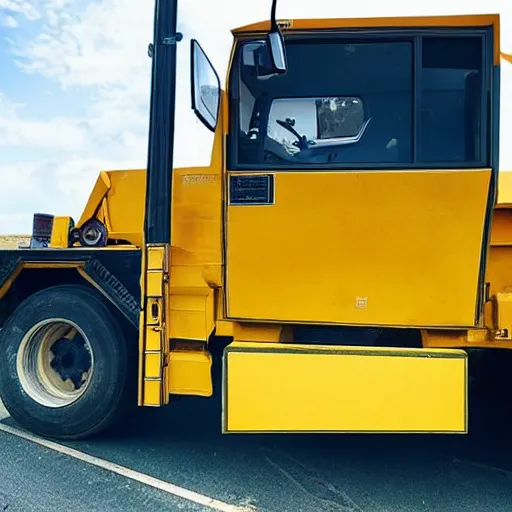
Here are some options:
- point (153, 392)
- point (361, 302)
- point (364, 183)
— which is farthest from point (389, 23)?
point (153, 392)

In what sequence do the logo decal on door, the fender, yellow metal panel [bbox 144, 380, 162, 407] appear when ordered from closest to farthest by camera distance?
the logo decal on door < yellow metal panel [bbox 144, 380, 162, 407] < the fender

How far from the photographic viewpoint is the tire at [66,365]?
3.76m

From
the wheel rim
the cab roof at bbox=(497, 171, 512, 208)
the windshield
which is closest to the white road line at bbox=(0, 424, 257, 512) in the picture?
the wheel rim

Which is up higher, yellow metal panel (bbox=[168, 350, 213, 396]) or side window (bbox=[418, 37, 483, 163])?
side window (bbox=[418, 37, 483, 163])

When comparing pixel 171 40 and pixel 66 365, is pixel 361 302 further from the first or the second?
pixel 66 365

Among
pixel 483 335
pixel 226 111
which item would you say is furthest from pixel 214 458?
pixel 226 111

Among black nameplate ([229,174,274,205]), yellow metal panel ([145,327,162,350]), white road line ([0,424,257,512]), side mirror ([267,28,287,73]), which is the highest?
side mirror ([267,28,287,73])

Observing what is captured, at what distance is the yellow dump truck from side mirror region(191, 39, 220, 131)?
0.02 metres

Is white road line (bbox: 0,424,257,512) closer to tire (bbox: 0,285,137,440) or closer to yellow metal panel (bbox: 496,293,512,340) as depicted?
tire (bbox: 0,285,137,440)

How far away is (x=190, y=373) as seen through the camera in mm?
3520

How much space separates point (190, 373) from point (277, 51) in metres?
2.06

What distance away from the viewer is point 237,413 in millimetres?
3234

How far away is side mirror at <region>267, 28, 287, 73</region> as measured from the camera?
2889 millimetres

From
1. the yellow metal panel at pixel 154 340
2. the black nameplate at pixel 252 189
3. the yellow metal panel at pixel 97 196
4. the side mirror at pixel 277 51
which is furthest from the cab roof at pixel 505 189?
the yellow metal panel at pixel 97 196
